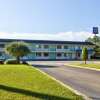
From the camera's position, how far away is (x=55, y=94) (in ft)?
38.5

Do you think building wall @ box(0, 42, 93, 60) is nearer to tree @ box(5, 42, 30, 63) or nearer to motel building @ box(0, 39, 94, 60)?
motel building @ box(0, 39, 94, 60)

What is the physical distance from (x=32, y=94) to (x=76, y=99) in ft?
5.65

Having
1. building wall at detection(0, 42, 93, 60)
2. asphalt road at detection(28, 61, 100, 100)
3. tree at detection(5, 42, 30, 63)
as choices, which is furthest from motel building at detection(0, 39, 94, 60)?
asphalt road at detection(28, 61, 100, 100)

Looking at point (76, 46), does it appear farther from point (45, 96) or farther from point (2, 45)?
point (45, 96)

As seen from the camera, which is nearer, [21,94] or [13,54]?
[21,94]

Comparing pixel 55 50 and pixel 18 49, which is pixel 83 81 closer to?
pixel 18 49

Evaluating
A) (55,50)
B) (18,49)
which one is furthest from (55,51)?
(18,49)

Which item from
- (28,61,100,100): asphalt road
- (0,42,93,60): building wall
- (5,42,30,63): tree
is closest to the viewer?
(28,61,100,100): asphalt road

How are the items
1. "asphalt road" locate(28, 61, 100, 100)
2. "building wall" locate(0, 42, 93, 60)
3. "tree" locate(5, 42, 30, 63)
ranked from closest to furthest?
1. "asphalt road" locate(28, 61, 100, 100)
2. "tree" locate(5, 42, 30, 63)
3. "building wall" locate(0, 42, 93, 60)

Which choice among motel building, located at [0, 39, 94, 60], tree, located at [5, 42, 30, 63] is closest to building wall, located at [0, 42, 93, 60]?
motel building, located at [0, 39, 94, 60]

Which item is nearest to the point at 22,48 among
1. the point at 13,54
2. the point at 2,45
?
the point at 13,54

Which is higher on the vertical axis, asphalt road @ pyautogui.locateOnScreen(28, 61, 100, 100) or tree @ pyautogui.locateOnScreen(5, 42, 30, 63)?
tree @ pyautogui.locateOnScreen(5, 42, 30, 63)

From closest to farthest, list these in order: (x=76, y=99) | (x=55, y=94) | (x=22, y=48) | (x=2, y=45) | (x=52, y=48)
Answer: (x=76, y=99)
(x=55, y=94)
(x=22, y=48)
(x=2, y=45)
(x=52, y=48)

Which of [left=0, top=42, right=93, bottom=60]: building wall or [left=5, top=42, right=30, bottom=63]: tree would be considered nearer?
[left=5, top=42, right=30, bottom=63]: tree
